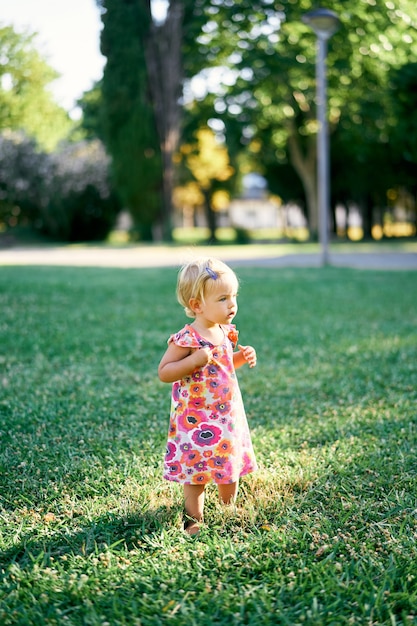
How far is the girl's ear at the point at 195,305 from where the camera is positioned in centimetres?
279

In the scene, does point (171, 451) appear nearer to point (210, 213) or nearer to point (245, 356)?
point (245, 356)

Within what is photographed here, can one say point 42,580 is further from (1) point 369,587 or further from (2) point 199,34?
(2) point 199,34

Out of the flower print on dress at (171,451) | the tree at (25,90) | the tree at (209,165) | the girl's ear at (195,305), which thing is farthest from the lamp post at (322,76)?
the tree at (25,90)

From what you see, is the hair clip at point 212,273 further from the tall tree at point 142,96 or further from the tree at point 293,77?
the tall tree at point 142,96

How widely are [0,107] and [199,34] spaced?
44.7ft

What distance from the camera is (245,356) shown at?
2914 mm

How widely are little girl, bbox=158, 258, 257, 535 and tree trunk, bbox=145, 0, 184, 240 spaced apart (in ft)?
92.6

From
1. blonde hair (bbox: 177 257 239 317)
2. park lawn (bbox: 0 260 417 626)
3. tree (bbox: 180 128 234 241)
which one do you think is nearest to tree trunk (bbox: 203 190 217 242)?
tree (bbox: 180 128 234 241)

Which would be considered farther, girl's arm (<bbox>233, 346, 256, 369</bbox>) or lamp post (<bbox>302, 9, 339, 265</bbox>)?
lamp post (<bbox>302, 9, 339, 265</bbox>)

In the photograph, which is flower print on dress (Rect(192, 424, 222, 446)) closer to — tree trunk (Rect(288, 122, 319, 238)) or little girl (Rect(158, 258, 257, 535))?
little girl (Rect(158, 258, 257, 535))

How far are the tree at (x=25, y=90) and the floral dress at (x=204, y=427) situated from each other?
3588cm

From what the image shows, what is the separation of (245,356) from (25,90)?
38953mm

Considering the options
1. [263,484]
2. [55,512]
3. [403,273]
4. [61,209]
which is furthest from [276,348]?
[61,209]

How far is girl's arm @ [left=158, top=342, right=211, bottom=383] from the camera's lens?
107 inches
